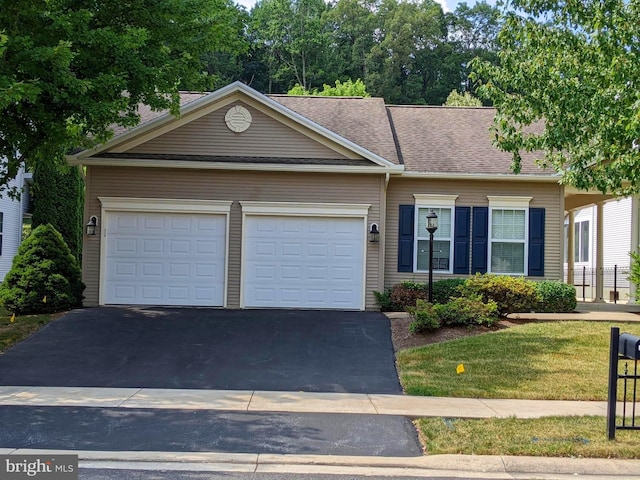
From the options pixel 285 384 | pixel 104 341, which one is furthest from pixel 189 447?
pixel 104 341

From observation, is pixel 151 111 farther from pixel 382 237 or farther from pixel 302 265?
pixel 382 237

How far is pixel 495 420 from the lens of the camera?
781cm

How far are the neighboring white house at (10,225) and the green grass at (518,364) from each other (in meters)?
18.1

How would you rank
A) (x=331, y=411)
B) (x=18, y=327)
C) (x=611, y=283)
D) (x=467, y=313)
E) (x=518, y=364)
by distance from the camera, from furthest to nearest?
1. (x=611, y=283)
2. (x=467, y=313)
3. (x=18, y=327)
4. (x=518, y=364)
5. (x=331, y=411)

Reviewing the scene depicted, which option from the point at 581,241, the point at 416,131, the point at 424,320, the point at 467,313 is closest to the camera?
the point at 424,320

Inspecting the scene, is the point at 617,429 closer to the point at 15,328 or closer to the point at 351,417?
the point at 351,417

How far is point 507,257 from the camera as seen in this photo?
16.6 metres

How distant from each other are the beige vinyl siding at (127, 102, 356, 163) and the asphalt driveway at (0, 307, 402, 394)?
3.97 m

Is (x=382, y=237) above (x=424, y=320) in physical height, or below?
above

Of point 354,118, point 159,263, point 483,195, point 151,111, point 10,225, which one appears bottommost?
point 159,263

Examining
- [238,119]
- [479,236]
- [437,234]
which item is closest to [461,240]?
[479,236]

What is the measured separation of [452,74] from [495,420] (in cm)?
4600

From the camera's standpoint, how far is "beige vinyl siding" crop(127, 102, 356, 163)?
15703mm

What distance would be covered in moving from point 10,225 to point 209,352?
1660 centimetres
